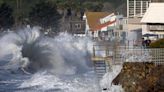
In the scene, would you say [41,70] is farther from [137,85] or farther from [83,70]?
[137,85]

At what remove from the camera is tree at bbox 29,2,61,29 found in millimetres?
132625

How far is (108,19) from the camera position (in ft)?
366

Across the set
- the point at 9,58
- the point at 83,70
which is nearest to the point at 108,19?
the point at 9,58

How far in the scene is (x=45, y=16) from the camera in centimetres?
13238

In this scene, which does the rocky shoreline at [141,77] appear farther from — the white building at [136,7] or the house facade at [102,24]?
the house facade at [102,24]

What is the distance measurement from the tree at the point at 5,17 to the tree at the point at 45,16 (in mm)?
4849

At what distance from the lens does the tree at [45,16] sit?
13262cm

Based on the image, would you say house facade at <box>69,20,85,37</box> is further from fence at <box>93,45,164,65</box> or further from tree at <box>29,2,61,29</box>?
fence at <box>93,45,164,65</box>

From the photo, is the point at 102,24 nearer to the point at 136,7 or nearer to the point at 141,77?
the point at 136,7

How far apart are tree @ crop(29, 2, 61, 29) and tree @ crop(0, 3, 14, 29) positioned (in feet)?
15.9

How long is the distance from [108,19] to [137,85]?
289ft

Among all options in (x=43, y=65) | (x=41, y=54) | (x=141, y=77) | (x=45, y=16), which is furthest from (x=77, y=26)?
(x=141, y=77)

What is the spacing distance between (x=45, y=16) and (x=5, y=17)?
29.4 feet

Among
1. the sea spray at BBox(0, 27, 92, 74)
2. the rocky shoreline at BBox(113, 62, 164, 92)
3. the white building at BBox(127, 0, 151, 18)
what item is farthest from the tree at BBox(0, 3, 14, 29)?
the rocky shoreline at BBox(113, 62, 164, 92)
